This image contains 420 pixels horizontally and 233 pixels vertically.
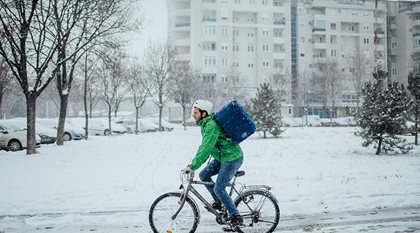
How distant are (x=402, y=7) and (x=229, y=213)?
97.8m

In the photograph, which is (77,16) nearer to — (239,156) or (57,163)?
(57,163)

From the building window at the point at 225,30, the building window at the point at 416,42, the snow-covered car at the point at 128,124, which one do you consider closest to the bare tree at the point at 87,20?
the snow-covered car at the point at 128,124

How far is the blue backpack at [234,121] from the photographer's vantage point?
16.3 ft

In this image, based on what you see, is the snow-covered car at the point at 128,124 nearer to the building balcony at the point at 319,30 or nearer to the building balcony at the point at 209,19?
the building balcony at the point at 209,19

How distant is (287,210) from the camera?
273 inches

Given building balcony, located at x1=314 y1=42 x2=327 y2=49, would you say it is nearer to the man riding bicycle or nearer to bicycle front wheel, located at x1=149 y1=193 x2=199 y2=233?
the man riding bicycle

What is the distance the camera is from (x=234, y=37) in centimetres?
7556

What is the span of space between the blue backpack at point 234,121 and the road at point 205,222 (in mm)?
1719

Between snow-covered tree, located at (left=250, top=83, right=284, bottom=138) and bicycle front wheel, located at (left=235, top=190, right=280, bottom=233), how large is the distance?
2178 centimetres

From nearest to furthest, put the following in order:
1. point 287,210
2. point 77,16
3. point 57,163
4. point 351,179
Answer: point 287,210 → point 351,179 → point 57,163 → point 77,16

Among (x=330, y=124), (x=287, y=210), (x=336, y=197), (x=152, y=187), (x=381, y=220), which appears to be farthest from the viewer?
(x=330, y=124)

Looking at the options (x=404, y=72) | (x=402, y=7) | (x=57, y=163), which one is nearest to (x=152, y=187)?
(x=57, y=163)

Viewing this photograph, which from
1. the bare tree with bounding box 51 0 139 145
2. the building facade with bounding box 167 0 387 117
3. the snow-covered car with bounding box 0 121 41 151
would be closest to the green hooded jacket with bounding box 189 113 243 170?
the bare tree with bounding box 51 0 139 145

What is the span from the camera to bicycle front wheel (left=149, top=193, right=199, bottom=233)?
5.23 meters
